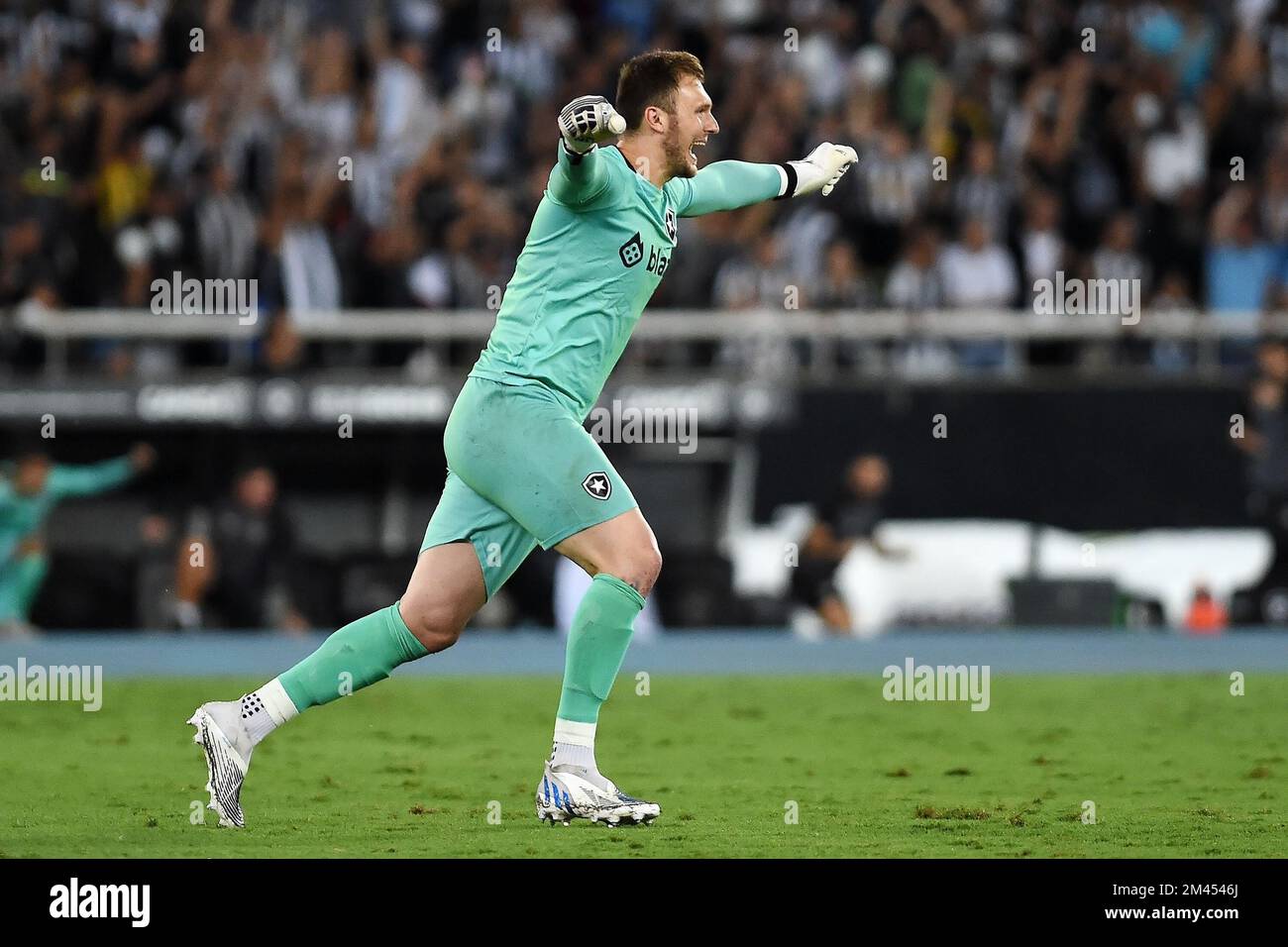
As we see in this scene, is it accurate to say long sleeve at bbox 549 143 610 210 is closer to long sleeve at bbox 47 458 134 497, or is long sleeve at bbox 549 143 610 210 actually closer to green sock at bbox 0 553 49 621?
long sleeve at bbox 47 458 134 497

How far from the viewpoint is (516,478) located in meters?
7.75

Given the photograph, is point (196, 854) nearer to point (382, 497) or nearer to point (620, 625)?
point (620, 625)

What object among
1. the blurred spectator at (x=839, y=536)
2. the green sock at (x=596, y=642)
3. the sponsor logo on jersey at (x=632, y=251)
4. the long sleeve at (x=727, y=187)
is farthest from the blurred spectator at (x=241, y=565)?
the green sock at (x=596, y=642)

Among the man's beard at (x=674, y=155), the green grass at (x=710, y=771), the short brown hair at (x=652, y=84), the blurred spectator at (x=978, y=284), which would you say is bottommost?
the green grass at (x=710, y=771)

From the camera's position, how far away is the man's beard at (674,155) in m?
8.23

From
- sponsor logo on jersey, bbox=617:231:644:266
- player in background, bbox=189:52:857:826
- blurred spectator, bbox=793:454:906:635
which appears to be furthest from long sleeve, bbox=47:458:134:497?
sponsor logo on jersey, bbox=617:231:644:266

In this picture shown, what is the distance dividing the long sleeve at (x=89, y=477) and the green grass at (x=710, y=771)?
12.7 ft

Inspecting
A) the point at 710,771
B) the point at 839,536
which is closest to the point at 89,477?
the point at 839,536

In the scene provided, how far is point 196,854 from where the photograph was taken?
710 cm

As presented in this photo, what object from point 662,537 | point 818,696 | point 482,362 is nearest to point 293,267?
point 662,537

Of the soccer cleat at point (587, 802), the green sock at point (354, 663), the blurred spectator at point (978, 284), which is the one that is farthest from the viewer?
the blurred spectator at point (978, 284)

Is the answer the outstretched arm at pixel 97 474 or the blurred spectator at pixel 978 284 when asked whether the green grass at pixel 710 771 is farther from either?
the blurred spectator at pixel 978 284
